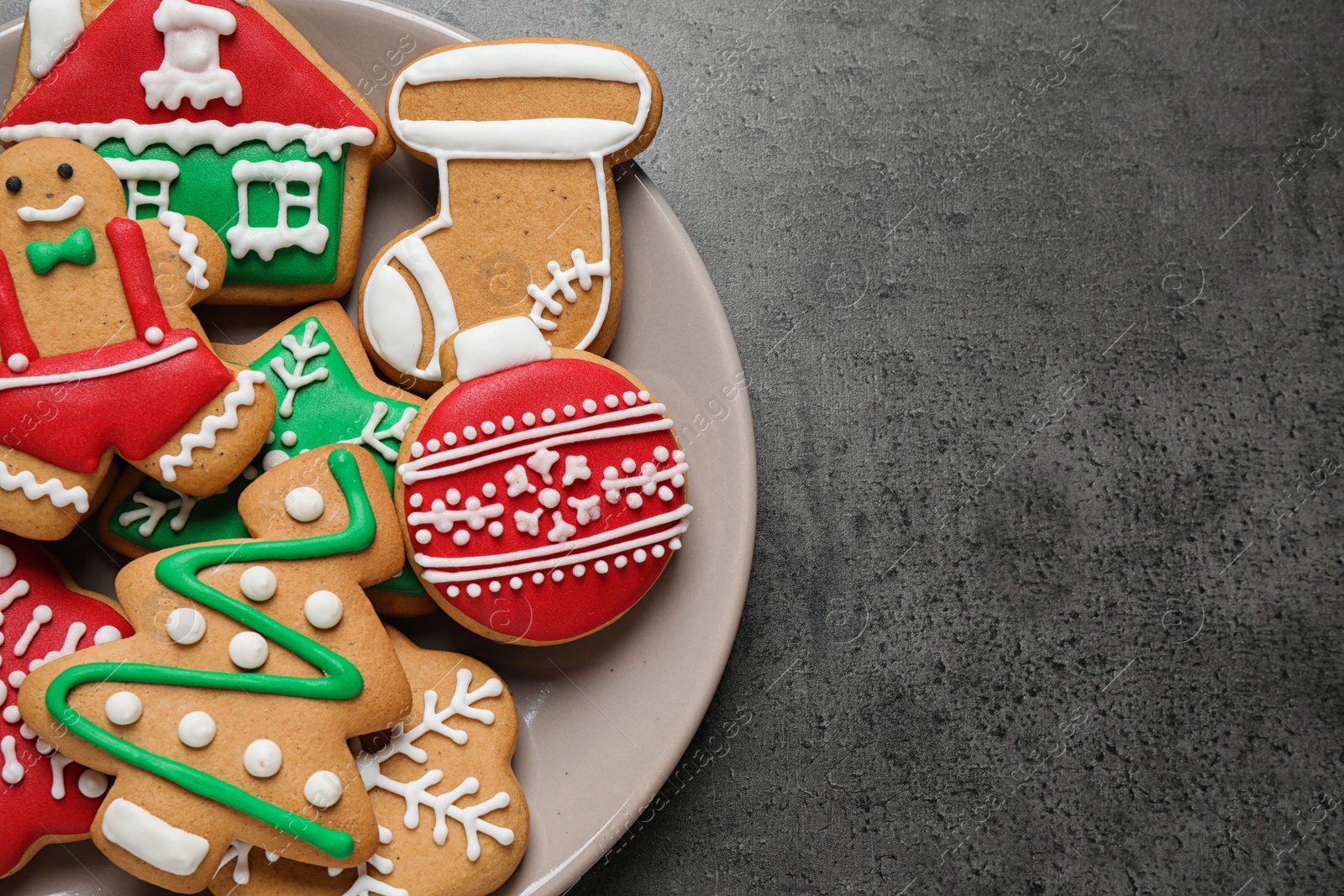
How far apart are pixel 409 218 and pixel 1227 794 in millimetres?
2040

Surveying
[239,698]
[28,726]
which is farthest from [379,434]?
[28,726]

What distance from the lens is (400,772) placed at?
4.97 feet

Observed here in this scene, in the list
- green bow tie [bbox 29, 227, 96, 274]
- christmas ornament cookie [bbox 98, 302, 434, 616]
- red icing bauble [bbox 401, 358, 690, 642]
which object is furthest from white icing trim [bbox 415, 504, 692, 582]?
green bow tie [bbox 29, 227, 96, 274]

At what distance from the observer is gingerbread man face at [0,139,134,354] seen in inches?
55.1

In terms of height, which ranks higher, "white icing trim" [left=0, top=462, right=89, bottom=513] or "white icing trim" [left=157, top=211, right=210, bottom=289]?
"white icing trim" [left=157, top=211, right=210, bottom=289]

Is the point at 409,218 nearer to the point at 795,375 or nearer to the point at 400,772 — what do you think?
the point at 795,375

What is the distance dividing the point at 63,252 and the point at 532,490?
80cm

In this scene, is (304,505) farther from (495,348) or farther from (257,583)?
(495,348)

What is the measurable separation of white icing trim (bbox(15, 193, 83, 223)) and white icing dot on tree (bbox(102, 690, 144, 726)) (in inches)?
29.0

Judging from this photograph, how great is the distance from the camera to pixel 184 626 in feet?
4.43

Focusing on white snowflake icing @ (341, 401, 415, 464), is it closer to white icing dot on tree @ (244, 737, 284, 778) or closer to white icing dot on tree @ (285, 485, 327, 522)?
white icing dot on tree @ (285, 485, 327, 522)

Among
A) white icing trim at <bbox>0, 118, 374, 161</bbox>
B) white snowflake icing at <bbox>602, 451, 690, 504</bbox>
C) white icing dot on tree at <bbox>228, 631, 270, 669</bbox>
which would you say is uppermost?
white icing trim at <bbox>0, 118, 374, 161</bbox>

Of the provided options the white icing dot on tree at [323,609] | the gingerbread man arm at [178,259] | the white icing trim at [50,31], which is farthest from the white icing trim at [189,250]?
the white icing dot on tree at [323,609]

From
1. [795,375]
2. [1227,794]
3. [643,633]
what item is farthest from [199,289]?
[1227,794]
